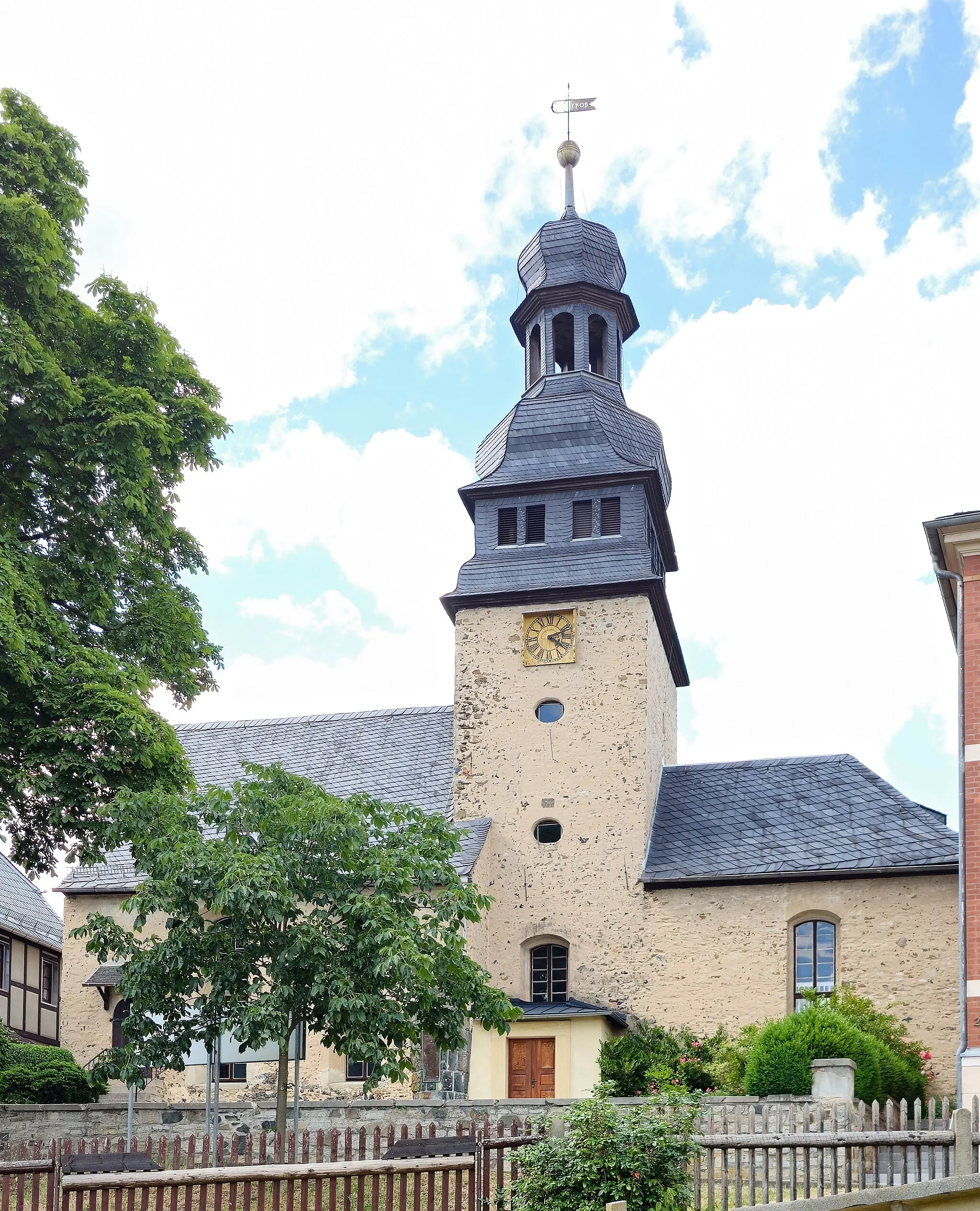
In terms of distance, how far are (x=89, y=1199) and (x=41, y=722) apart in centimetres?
626

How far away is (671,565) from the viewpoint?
35750mm

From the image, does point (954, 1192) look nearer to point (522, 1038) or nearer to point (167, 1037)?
point (167, 1037)

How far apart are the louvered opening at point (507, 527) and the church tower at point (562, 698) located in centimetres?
3

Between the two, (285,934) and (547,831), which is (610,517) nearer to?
(547,831)

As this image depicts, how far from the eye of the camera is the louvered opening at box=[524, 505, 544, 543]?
31203mm

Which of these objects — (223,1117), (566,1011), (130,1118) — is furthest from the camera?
(566,1011)

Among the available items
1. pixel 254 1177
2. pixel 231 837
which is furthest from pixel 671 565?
pixel 254 1177

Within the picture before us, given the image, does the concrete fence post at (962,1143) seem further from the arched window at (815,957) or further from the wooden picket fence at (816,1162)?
the arched window at (815,957)

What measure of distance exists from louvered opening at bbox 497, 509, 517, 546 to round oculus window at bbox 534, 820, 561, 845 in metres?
5.81

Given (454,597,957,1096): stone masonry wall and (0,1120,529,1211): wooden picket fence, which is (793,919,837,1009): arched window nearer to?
(454,597,957,1096): stone masonry wall

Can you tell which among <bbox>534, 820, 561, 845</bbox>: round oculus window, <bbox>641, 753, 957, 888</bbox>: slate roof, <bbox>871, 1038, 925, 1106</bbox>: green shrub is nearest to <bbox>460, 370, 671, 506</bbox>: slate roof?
<bbox>641, 753, 957, 888</bbox>: slate roof

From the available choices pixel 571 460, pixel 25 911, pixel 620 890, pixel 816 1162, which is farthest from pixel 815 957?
pixel 25 911

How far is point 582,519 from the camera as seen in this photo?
31.1m

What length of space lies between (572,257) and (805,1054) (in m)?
19.4
